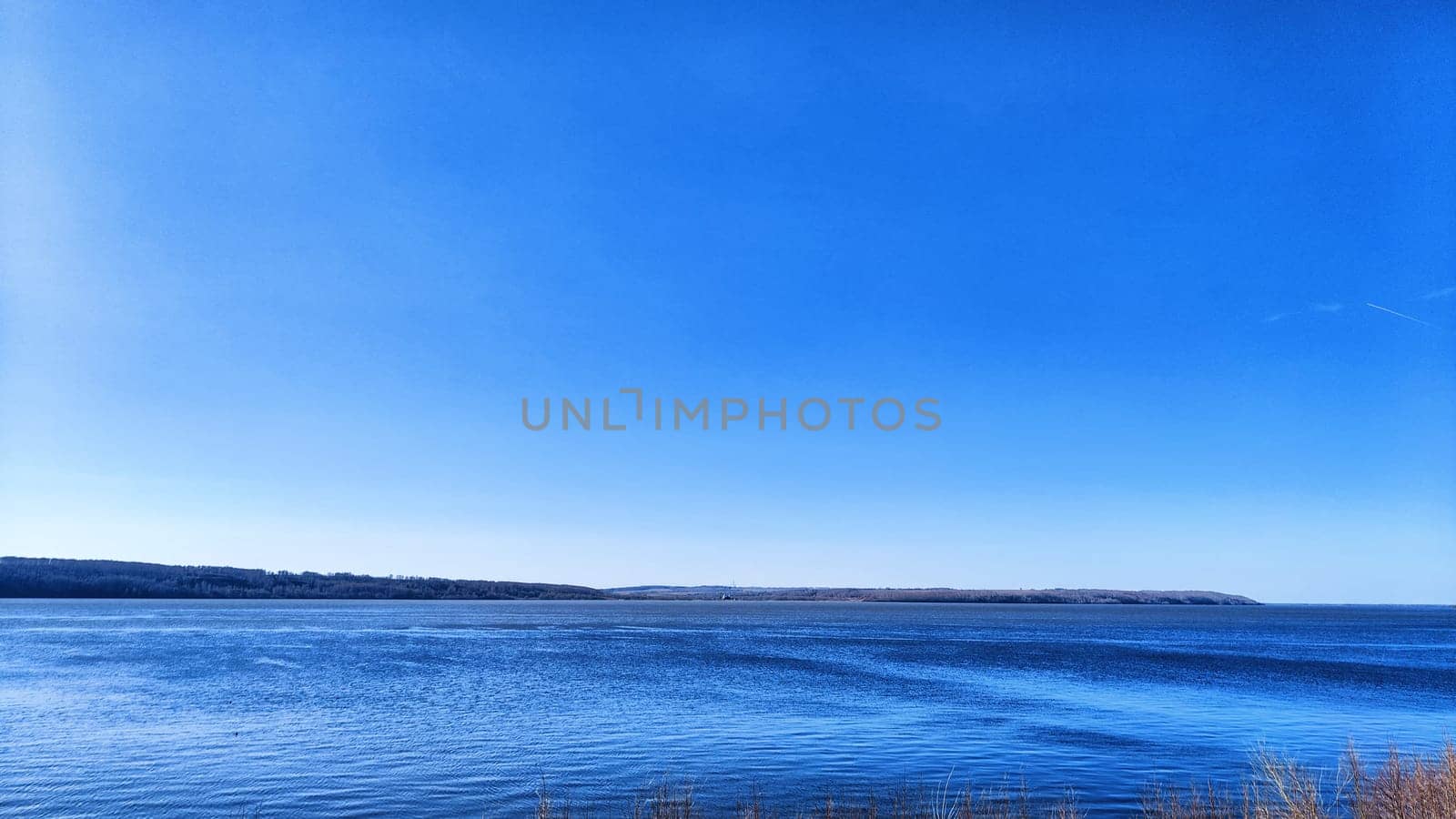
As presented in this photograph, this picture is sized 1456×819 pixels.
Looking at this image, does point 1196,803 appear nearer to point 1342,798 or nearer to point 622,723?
point 1342,798

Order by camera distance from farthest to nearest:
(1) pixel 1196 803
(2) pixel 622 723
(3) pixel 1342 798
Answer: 1. (2) pixel 622 723
2. (3) pixel 1342 798
3. (1) pixel 1196 803

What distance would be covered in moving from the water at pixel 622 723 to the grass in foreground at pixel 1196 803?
3.25ft

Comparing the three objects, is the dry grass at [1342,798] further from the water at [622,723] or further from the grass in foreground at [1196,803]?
the water at [622,723]

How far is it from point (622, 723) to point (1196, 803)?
18.9 metres

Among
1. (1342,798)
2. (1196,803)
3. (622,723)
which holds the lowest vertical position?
(622,723)

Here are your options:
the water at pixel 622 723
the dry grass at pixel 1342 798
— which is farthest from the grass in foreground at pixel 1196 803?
the water at pixel 622 723

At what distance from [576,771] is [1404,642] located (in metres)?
109

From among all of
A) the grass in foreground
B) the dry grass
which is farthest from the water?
the dry grass

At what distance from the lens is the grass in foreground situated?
12.5 meters

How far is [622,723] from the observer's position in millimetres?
30531

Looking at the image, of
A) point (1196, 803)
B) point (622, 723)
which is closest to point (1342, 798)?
point (1196, 803)

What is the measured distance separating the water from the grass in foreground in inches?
39.0

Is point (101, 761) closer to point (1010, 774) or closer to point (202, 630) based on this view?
point (1010, 774)

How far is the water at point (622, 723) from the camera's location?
21062 millimetres
